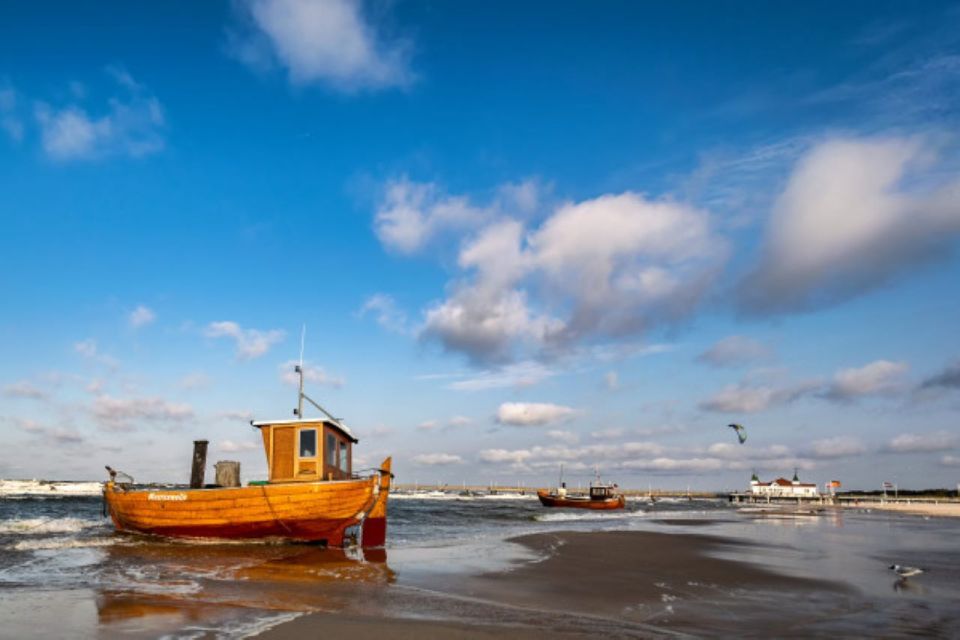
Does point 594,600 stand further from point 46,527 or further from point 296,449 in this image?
point 46,527

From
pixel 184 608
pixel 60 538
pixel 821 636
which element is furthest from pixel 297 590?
pixel 60 538

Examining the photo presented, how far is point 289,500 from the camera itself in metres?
18.8

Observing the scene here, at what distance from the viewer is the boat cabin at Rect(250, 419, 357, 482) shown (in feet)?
64.2

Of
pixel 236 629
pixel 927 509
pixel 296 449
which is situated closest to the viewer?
pixel 236 629

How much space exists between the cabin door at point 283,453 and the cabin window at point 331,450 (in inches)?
43.3

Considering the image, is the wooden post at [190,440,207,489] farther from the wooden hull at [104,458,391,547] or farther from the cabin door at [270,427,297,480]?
the cabin door at [270,427,297,480]

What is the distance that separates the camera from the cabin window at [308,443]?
19703 millimetres

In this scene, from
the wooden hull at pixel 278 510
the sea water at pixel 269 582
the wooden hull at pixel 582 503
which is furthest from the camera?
the wooden hull at pixel 582 503

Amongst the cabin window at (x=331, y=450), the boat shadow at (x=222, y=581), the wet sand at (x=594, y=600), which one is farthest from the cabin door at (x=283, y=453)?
the wet sand at (x=594, y=600)

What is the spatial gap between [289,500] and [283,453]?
1.60 meters

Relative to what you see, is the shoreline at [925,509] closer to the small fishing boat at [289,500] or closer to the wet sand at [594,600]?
the wet sand at [594,600]

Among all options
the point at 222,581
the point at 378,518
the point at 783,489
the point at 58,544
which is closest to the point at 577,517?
the point at 378,518

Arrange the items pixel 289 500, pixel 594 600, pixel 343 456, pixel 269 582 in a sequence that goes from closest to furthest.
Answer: pixel 594 600, pixel 269 582, pixel 289 500, pixel 343 456

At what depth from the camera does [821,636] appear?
8.62 meters
